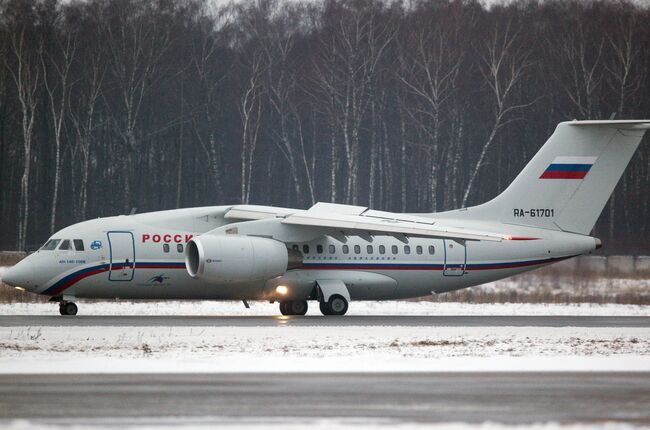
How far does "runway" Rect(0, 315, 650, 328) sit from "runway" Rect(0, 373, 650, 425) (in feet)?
31.4

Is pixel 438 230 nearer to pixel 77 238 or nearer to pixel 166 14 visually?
pixel 77 238

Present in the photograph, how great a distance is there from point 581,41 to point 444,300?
81.2 feet

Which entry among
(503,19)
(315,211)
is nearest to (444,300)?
(315,211)

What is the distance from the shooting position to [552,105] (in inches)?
2373

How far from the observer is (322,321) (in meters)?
26.8

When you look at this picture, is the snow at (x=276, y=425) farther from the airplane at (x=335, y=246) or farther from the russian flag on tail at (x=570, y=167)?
the russian flag on tail at (x=570, y=167)

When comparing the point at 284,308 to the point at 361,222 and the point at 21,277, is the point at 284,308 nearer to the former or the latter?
the point at 361,222

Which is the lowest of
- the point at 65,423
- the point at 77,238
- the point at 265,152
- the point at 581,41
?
the point at 65,423

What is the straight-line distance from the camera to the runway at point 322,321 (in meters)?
24.9

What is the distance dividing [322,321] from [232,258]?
8.09 ft

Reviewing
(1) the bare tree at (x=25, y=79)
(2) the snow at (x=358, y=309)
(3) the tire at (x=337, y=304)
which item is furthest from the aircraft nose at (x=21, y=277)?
(1) the bare tree at (x=25, y=79)

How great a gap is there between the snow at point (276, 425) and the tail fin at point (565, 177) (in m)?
19.6

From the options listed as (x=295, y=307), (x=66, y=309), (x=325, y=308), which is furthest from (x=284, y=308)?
(x=66, y=309)

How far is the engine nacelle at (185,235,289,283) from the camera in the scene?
2724 cm
